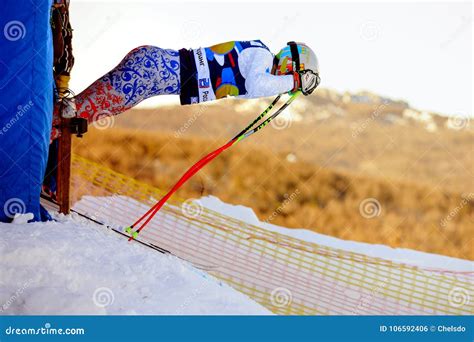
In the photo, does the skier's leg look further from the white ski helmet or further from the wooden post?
the white ski helmet

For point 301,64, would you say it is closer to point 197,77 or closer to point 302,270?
point 197,77

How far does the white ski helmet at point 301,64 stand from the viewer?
2.84 metres

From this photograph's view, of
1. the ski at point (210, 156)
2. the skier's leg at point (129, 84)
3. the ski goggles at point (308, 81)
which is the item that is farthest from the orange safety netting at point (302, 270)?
the ski goggles at point (308, 81)

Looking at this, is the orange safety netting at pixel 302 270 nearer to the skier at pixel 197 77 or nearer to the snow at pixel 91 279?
the skier at pixel 197 77

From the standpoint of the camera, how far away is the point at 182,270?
2377 mm

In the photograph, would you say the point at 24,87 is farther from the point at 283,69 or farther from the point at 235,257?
the point at 235,257

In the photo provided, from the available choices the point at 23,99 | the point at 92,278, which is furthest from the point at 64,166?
the point at 92,278

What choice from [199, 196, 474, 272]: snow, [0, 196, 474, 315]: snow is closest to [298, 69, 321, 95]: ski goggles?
[0, 196, 474, 315]: snow

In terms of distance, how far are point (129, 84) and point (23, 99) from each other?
18.4 inches

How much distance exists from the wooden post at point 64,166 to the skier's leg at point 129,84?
0.35 ft

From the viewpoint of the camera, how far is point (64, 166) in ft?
8.89

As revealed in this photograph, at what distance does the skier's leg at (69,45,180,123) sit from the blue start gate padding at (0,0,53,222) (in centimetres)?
23

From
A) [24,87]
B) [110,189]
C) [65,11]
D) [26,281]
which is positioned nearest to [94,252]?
[26,281]

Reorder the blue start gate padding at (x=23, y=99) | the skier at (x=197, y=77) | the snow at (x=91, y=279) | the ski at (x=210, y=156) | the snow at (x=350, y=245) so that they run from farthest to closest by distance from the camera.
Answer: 1. the snow at (x=350, y=245)
2. the skier at (x=197, y=77)
3. the ski at (x=210, y=156)
4. the blue start gate padding at (x=23, y=99)
5. the snow at (x=91, y=279)
